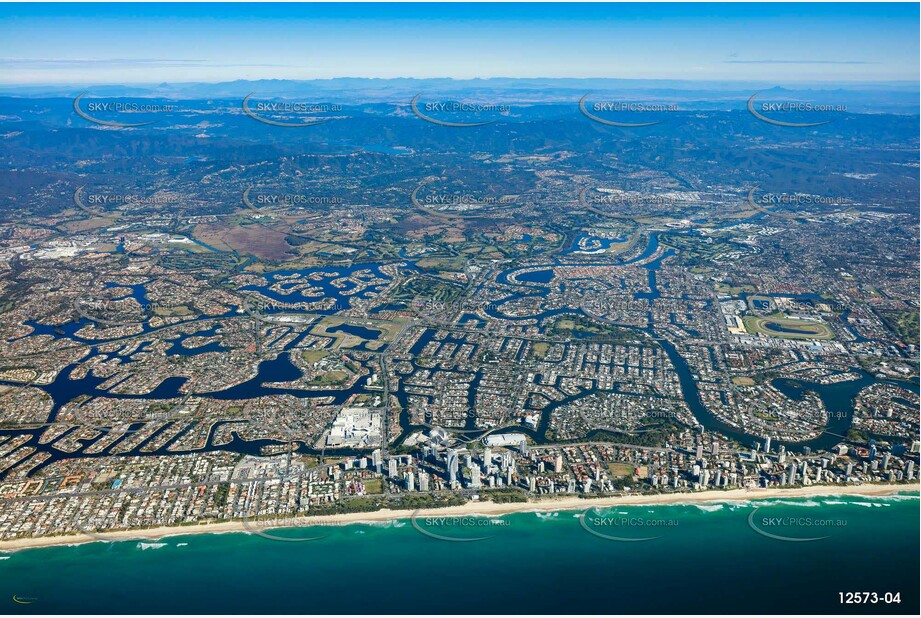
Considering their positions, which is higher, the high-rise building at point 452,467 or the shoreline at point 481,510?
the high-rise building at point 452,467

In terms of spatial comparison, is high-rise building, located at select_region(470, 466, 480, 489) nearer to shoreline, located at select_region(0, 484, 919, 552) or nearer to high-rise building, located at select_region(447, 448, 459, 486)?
high-rise building, located at select_region(447, 448, 459, 486)

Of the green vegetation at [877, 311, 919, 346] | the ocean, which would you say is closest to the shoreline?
the ocean

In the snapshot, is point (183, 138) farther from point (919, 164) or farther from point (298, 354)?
point (919, 164)

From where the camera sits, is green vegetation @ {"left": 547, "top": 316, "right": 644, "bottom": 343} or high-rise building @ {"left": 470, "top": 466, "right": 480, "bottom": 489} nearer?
high-rise building @ {"left": 470, "top": 466, "right": 480, "bottom": 489}

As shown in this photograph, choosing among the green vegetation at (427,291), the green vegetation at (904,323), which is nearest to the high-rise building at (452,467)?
the green vegetation at (427,291)

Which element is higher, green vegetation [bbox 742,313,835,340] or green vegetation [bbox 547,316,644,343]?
green vegetation [bbox 742,313,835,340]

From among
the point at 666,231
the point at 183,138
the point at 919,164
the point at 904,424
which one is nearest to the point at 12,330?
the point at 904,424

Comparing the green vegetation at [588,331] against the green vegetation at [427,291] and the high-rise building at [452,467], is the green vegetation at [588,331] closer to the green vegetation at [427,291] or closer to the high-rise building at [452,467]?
the green vegetation at [427,291]
